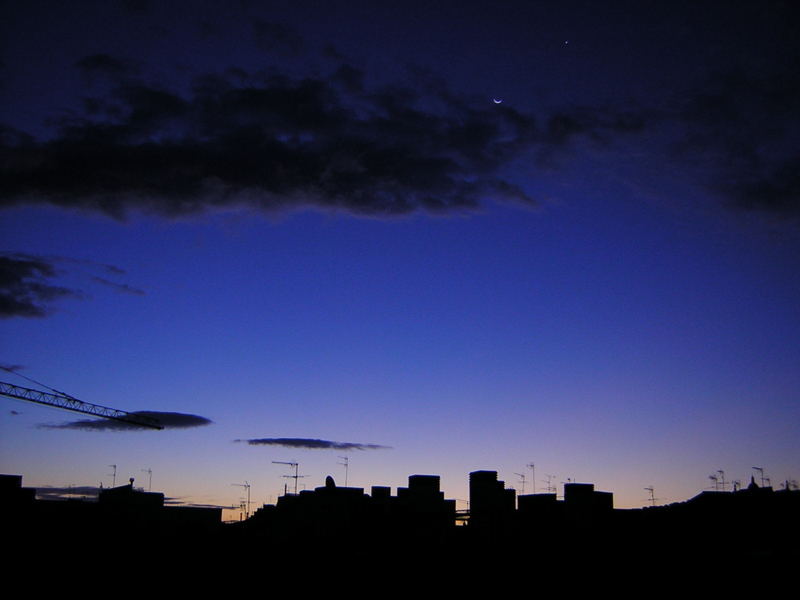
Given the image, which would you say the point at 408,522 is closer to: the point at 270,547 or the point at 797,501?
the point at 270,547

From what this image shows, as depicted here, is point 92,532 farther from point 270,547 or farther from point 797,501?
point 797,501

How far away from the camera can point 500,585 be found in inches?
2184

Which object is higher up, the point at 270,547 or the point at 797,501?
the point at 797,501

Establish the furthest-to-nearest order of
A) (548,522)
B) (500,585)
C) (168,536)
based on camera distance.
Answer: (168,536)
(548,522)
(500,585)

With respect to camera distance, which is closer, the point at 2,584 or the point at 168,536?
the point at 2,584

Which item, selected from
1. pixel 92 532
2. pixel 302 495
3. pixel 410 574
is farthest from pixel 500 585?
pixel 92 532

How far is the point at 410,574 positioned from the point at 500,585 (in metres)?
7.71

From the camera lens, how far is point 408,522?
213ft

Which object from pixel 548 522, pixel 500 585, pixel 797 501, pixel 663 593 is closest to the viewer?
pixel 663 593

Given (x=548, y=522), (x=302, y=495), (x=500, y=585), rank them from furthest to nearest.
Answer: (x=302, y=495) < (x=548, y=522) < (x=500, y=585)

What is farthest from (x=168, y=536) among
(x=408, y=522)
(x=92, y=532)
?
(x=408, y=522)

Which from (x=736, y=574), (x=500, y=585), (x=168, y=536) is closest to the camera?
(x=736, y=574)

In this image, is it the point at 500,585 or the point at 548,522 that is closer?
the point at 500,585

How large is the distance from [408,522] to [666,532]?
2260 centimetres
